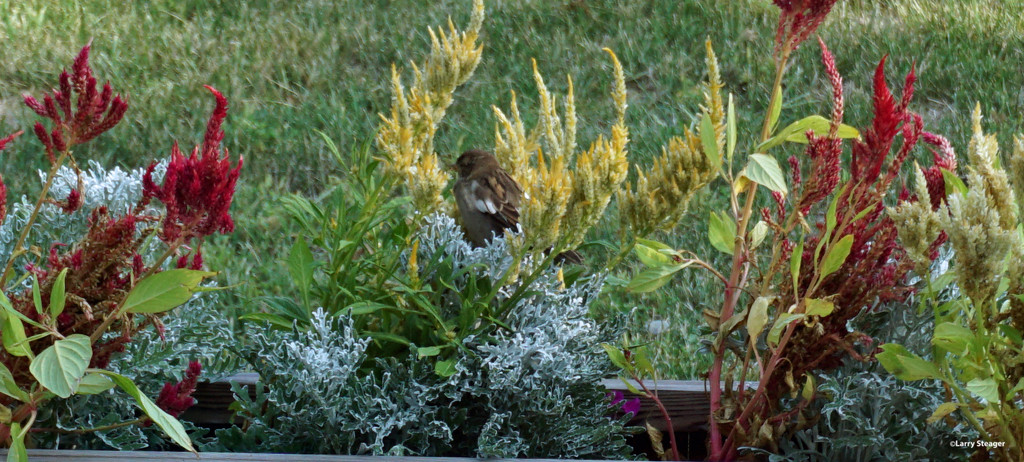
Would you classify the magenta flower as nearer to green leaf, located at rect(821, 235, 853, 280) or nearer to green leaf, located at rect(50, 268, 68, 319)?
green leaf, located at rect(50, 268, 68, 319)

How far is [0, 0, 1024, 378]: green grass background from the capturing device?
4633 mm

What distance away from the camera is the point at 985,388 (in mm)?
1471

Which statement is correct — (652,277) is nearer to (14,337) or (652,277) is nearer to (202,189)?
(202,189)

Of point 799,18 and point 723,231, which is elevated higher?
point 799,18

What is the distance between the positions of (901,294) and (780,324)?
0.27m

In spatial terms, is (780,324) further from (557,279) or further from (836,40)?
(836,40)

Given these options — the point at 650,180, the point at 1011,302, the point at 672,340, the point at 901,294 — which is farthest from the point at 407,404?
the point at 672,340

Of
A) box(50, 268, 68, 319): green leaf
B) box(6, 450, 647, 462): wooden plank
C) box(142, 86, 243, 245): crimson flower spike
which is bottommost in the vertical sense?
box(6, 450, 647, 462): wooden plank

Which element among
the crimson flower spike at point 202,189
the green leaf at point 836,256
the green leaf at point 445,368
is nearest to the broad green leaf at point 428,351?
the green leaf at point 445,368

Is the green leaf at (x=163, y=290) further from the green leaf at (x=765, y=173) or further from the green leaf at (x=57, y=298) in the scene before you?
the green leaf at (x=765, y=173)

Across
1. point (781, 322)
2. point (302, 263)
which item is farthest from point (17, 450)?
point (781, 322)

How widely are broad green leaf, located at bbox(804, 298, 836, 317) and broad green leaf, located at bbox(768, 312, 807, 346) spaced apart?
0.04 ft

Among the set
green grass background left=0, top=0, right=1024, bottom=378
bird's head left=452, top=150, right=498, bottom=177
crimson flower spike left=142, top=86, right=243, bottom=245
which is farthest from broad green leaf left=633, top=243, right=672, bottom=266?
green grass background left=0, top=0, right=1024, bottom=378

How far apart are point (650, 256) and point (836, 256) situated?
1.11 ft
